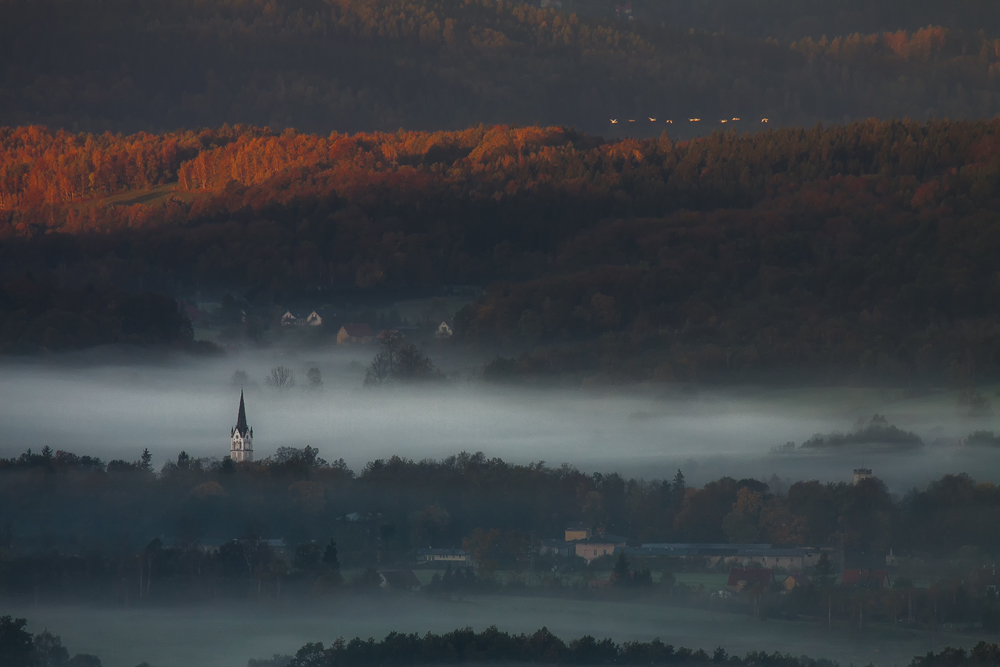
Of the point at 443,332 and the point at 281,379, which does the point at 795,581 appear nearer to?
the point at 443,332

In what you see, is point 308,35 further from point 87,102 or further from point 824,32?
point 824,32

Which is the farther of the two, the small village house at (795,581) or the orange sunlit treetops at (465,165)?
the orange sunlit treetops at (465,165)

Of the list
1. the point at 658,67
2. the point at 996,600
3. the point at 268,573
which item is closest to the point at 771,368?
the point at 996,600

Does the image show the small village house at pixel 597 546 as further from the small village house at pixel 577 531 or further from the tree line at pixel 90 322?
the tree line at pixel 90 322

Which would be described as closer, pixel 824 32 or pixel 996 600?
pixel 996 600

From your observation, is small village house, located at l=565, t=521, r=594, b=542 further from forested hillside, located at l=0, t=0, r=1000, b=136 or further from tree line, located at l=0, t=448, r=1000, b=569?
forested hillside, located at l=0, t=0, r=1000, b=136

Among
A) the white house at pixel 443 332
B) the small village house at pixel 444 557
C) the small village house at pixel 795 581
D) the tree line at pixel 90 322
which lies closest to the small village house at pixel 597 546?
the small village house at pixel 444 557

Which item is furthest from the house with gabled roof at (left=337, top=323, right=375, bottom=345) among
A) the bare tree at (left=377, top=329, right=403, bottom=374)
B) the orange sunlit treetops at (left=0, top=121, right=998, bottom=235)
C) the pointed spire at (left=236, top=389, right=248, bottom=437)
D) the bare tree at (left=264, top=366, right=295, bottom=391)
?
the orange sunlit treetops at (left=0, top=121, right=998, bottom=235)
